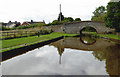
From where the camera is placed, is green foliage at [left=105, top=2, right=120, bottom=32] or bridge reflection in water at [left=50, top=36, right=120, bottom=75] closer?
bridge reflection in water at [left=50, top=36, right=120, bottom=75]

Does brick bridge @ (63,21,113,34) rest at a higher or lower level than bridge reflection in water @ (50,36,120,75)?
higher

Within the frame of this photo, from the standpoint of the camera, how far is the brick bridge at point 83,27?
3188 centimetres

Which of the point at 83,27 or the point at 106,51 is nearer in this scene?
the point at 106,51

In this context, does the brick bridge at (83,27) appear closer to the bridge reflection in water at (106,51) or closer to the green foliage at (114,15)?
the green foliage at (114,15)

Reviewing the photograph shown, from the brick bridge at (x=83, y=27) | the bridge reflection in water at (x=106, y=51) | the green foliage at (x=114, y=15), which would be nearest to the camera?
the bridge reflection in water at (x=106, y=51)

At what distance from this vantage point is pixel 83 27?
34.6 m

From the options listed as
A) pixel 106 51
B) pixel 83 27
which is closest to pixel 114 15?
pixel 106 51

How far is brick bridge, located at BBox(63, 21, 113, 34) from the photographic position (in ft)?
105

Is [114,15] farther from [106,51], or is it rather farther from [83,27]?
[83,27]

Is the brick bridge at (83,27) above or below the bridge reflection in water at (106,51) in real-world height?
above

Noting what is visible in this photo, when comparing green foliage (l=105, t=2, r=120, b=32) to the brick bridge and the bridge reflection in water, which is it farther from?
the brick bridge

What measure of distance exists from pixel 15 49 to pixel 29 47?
6.84ft

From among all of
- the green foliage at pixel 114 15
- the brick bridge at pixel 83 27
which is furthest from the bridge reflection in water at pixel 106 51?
the brick bridge at pixel 83 27

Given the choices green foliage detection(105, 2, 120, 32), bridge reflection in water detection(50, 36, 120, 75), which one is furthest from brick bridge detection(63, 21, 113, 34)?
bridge reflection in water detection(50, 36, 120, 75)
